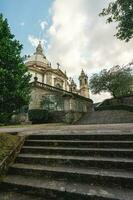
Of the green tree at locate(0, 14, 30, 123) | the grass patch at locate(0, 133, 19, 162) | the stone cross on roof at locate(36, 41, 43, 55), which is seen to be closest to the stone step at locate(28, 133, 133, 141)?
the grass patch at locate(0, 133, 19, 162)

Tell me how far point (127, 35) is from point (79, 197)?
497 inches

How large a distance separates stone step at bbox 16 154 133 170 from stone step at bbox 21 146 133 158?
0.59 ft

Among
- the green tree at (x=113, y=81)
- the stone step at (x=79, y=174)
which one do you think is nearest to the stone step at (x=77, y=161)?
the stone step at (x=79, y=174)

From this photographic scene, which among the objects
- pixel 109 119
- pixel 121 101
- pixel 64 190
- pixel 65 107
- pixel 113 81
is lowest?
pixel 64 190

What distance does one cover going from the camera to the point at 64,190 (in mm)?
2734

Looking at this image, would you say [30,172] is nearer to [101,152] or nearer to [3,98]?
[101,152]

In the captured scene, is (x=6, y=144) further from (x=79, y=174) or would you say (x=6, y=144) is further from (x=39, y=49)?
(x=39, y=49)

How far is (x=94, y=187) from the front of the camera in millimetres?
2811

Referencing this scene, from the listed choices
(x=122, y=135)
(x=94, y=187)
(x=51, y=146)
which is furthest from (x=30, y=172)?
(x=122, y=135)

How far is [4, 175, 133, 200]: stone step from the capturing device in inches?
99.0

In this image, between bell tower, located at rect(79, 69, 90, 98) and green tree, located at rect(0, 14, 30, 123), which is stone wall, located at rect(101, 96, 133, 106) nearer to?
bell tower, located at rect(79, 69, 90, 98)

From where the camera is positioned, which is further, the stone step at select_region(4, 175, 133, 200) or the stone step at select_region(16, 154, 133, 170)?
the stone step at select_region(16, 154, 133, 170)

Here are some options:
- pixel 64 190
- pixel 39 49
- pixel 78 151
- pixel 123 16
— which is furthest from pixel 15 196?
pixel 39 49

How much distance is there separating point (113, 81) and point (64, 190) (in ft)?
94.9
